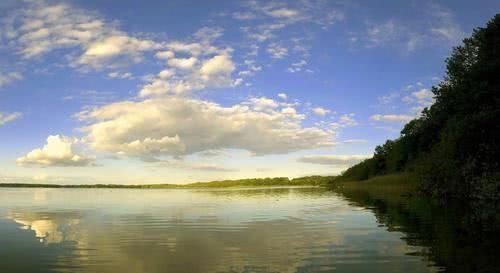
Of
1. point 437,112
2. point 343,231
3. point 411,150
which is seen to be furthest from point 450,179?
point 411,150

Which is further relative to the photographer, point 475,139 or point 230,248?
point 475,139

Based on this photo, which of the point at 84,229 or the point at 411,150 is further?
the point at 411,150

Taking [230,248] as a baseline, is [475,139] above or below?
above

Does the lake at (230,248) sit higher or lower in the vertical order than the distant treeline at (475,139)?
lower

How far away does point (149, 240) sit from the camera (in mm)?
23656

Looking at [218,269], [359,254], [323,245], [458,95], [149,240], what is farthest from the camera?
[458,95]

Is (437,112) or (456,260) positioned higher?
(437,112)

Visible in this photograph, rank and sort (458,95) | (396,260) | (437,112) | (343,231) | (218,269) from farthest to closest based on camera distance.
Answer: (437,112) < (458,95) < (343,231) < (396,260) < (218,269)

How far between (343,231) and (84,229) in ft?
52.6

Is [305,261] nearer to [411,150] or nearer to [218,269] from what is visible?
[218,269]

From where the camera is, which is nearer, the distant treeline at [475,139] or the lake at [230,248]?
the lake at [230,248]

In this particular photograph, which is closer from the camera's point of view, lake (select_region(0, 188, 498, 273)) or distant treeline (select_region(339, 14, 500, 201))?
lake (select_region(0, 188, 498, 273))

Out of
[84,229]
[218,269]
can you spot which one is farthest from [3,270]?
[84,229]

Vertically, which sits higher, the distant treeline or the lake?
the distant treeline
